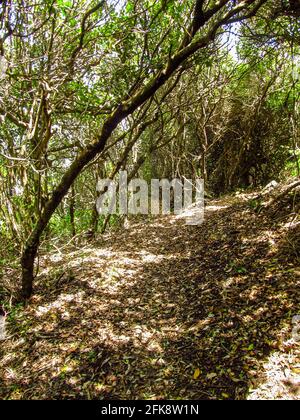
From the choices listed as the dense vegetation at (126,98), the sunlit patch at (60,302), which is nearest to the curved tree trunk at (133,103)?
the dense vegetation at (126,98)

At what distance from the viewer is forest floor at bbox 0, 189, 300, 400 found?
275 cm

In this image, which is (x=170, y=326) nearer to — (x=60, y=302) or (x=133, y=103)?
(x=60, y=302)

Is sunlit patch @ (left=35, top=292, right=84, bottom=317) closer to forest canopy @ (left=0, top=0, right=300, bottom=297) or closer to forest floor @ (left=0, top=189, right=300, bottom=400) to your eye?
forest floor @ (left=0, top=189, right=300, bottom=400)

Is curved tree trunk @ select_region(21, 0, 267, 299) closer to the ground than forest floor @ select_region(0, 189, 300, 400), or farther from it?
farther from it

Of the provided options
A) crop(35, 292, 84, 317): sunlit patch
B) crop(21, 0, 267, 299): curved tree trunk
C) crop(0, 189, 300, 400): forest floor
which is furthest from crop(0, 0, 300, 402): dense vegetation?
crop(0, 189, 300, 400): forest floor

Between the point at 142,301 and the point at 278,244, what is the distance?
2.25 m

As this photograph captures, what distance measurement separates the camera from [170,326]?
367cm

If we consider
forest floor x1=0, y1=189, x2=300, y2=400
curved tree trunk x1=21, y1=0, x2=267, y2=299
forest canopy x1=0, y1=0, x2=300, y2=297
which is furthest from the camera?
forest canopy x1=0, y1=0, x2=300, y2=297

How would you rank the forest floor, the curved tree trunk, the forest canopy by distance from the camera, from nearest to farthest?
the forest floor < the curved tree trunk < the forest canopy

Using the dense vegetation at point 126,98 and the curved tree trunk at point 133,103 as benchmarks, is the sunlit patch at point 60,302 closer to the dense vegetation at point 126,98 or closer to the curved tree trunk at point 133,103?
the dense vegetation at point 126,98

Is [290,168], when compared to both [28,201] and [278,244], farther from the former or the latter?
[28,201]

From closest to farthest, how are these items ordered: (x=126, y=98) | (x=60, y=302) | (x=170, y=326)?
1. (x=170, y=326)
2. (x=60, y=302)
3. (x=126, y=98)

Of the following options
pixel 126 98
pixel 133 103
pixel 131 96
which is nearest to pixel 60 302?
pixel 133 103

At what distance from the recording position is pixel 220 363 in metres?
2.86
